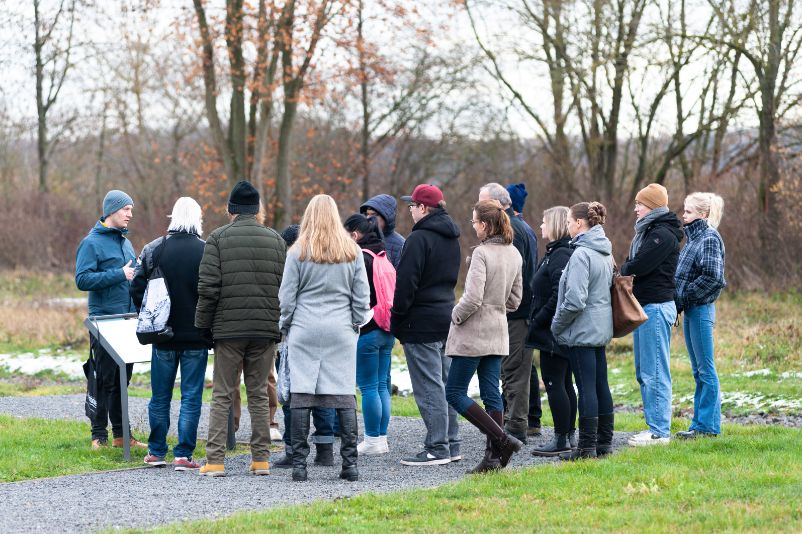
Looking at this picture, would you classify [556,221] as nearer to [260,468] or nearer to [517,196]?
[517,196]

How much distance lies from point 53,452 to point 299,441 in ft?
8.38

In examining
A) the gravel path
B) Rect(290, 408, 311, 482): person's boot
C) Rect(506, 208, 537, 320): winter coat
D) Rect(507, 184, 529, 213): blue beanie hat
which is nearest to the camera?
the gravel path

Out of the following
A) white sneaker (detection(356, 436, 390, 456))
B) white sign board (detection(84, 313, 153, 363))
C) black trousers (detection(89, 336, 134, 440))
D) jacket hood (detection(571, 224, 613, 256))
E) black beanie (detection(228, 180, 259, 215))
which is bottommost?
white sneaker (detection(356, 436, 390, 456))

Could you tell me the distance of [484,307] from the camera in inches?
309

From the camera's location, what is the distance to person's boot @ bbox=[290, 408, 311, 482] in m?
7.56

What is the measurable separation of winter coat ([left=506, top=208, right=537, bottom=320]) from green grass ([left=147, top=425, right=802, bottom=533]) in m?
1.90

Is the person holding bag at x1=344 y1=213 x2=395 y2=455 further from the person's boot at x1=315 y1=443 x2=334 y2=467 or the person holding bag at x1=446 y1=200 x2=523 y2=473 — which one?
the person holding bag at x1=446 y1=200 x2=523 y2=473

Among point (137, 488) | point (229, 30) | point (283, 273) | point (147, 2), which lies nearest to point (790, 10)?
point (229, 30)

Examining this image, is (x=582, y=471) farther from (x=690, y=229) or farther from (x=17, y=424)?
(x=17, y=424)

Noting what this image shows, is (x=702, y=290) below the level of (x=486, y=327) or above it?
above

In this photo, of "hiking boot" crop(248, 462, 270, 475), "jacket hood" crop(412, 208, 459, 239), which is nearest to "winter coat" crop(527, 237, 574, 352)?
"jacket hood" crop(412, 208, 459, 239)

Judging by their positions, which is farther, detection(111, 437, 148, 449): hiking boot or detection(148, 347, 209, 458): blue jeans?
detection(111, 437, 148, 449): hiking boot

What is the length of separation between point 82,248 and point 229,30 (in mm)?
14811

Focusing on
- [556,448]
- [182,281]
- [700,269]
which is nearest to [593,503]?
[556,448]
